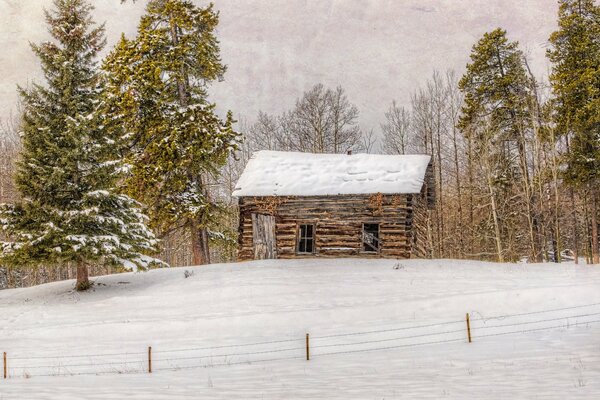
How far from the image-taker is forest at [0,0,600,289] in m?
21.3

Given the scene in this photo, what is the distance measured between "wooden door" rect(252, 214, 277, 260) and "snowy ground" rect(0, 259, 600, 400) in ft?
7.81

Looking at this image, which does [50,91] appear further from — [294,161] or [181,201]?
[294,161]

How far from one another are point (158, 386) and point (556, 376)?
22.9 feet

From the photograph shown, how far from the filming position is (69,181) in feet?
71.7

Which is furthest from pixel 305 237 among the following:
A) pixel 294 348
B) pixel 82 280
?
pixel 294 348

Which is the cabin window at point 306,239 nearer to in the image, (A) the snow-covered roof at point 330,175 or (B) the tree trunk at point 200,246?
(A) the snow-covered roof at point 330,175

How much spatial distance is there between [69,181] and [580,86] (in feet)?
81.0

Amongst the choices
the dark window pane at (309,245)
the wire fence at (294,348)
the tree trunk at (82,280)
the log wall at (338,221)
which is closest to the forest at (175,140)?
the tree trunk at (82,280)

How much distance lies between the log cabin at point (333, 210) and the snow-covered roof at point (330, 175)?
0.16 feet

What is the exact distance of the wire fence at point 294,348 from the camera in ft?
43.1

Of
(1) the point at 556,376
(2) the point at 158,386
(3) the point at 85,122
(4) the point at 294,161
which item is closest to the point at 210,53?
(4) the point at 294,161

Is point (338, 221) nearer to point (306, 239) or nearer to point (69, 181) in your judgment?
point (306, 239)

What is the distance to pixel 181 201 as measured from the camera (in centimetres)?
2697

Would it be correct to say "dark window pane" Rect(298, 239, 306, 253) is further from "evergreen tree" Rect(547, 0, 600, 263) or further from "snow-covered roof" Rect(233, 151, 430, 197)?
"evergreen tree" Rect(547, 0, 600, 263)
